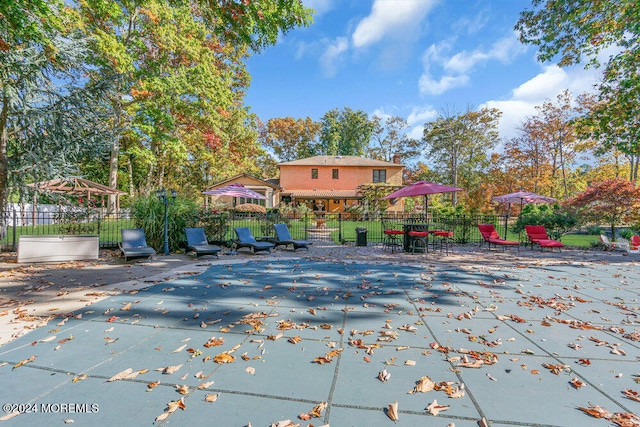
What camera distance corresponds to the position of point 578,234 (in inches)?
817

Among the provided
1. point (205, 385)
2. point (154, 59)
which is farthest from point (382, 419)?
point (154, 59)

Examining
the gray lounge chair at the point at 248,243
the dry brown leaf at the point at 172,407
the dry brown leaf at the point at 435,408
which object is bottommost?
the dry brown leaf at the point at 435,408

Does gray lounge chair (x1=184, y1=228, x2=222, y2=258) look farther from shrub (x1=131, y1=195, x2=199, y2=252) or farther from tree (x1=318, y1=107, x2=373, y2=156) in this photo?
tree (x1=318, y1=107, x2=373, y2=156)

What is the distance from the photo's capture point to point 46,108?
977 cm

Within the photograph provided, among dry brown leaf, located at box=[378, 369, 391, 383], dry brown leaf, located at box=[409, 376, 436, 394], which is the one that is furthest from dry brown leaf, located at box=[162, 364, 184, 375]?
dry brown leaf, located at box=[409, 376, 436, 394]

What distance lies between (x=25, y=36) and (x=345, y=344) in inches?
454

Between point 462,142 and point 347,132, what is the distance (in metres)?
19.0

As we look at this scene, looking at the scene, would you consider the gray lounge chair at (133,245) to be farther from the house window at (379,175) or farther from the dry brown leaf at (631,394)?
the house window at (379,175)

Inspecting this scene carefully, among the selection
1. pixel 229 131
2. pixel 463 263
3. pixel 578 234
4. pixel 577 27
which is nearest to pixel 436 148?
pixel 578 234

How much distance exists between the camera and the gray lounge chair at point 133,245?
8609 mm

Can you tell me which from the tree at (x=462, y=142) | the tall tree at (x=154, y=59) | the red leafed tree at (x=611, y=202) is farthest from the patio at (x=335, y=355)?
the tree at (x=462, y=142)

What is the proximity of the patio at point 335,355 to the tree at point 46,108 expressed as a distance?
7810 millimetres

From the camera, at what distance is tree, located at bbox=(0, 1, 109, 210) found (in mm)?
9023

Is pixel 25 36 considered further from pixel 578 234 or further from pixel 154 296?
pixel 578 234
